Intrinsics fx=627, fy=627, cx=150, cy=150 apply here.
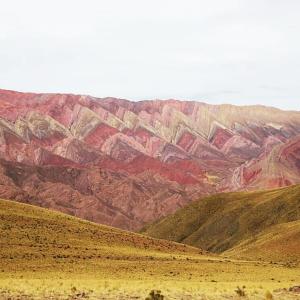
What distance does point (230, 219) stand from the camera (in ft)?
506

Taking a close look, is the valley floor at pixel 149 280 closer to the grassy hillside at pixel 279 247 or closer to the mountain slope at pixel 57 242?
the mountain slope at pixel 57 242

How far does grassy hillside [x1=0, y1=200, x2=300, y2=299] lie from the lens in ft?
126

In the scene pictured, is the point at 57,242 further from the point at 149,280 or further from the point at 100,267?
the point at 149,280

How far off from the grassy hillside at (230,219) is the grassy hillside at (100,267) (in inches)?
1719

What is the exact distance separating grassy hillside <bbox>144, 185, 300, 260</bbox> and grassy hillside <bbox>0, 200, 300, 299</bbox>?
43.7 meters

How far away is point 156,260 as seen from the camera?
223ft

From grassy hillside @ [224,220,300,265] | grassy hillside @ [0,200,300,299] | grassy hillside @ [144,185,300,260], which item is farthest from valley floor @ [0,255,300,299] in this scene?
grassy hillside @ [144,185,300,260]

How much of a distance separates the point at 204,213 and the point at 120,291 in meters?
132

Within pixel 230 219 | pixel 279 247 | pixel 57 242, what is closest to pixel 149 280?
pixel 57 242

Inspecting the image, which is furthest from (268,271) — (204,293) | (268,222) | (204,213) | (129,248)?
(204,213)

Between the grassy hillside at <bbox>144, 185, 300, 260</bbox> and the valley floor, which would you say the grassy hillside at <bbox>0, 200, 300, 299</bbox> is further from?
the grassy hillside at <bbox>144, 185, 300, 260</bbox>

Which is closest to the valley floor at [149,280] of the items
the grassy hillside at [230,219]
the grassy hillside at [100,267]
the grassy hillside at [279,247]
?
the grassy hillside at [100,267]

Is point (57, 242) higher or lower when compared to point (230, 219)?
higher

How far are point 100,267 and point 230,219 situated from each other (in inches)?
3853
